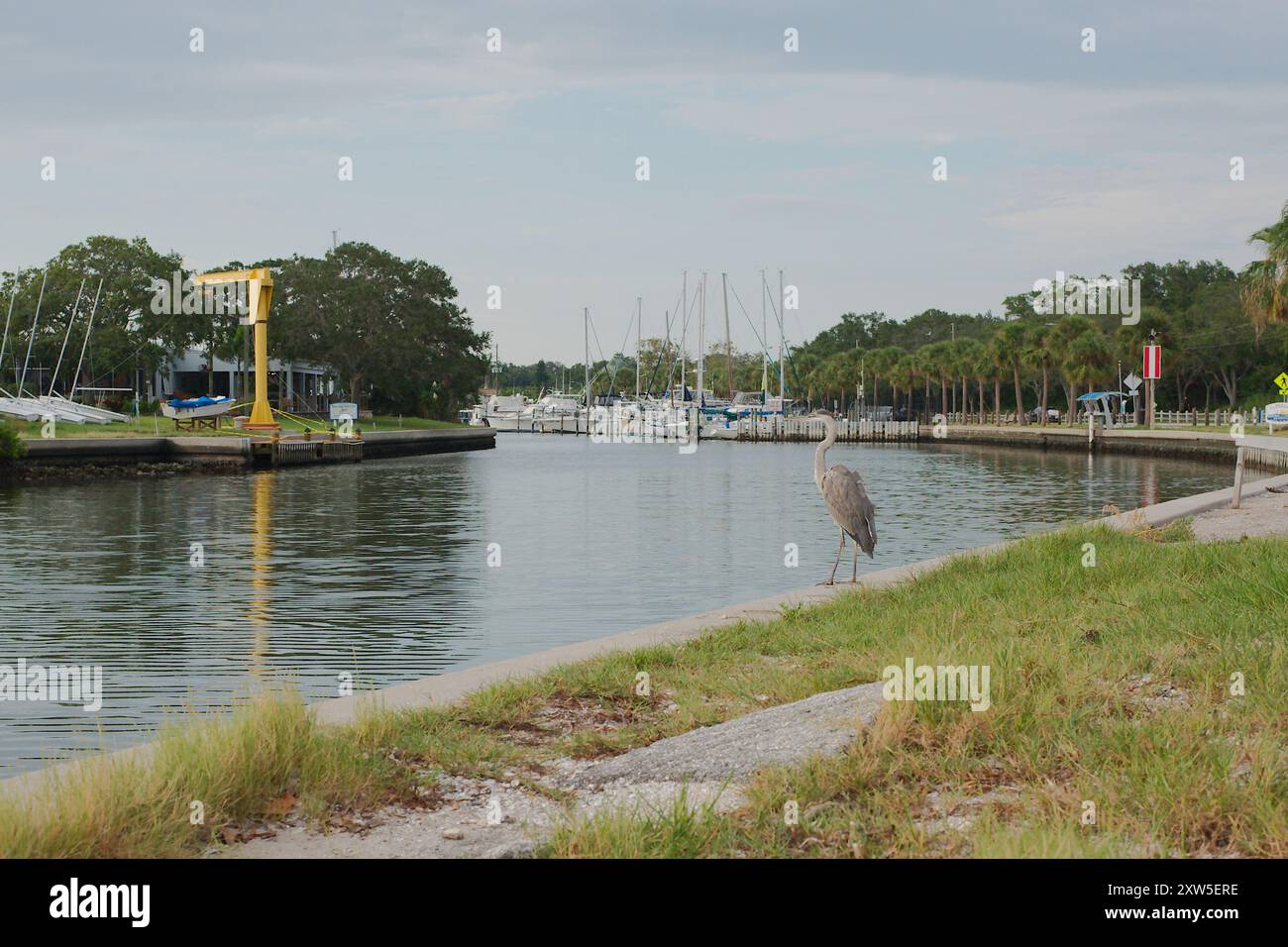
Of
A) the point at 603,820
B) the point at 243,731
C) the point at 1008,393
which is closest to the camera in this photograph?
the point at 603,820

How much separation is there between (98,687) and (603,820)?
9.65m

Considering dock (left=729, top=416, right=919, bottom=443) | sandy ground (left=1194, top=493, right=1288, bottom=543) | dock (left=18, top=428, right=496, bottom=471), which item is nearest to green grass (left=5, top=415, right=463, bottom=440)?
dock (left=18, top=428, right=496, bottom=471)

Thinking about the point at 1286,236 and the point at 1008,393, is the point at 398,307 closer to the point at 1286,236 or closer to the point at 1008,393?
the point at 1286,236

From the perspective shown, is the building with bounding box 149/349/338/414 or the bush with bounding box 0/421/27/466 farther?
the building with bounding box 149/349/338/414

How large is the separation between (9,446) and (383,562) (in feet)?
106

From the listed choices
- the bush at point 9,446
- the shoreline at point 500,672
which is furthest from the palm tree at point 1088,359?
the shoreline at point 500,672

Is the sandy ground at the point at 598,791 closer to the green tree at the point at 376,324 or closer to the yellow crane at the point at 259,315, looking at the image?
the yellow crane at the point at 259,315

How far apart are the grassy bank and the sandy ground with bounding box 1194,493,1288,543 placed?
29.5ft

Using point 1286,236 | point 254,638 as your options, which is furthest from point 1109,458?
point 254,638

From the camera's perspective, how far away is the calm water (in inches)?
626

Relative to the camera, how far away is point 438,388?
406 feet

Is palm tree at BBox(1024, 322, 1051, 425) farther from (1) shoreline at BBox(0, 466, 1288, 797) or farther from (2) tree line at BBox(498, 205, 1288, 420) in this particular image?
(1) shoreline at BBox(0, 466, 1288, 797)

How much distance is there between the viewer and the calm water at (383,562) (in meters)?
15.9

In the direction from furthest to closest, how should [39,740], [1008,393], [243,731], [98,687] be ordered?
[1008,393], [98,687], [39,740], [243,731]
